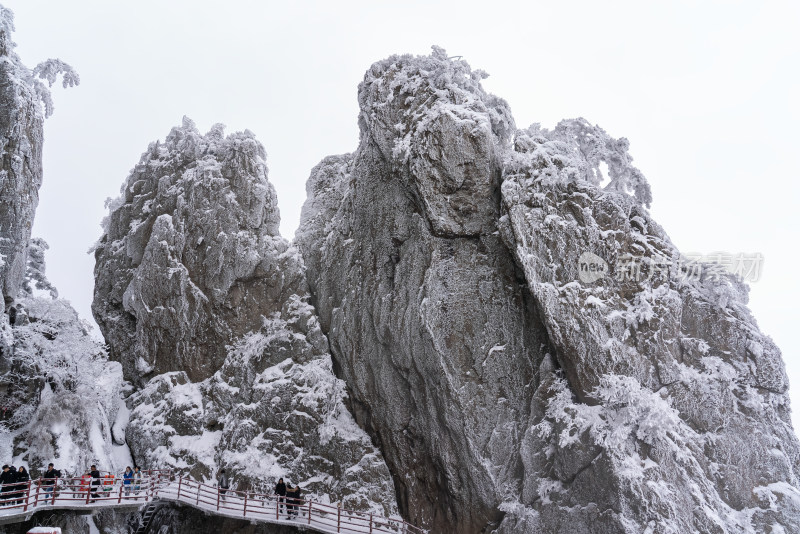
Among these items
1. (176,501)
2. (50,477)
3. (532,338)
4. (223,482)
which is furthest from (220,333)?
(532,338)

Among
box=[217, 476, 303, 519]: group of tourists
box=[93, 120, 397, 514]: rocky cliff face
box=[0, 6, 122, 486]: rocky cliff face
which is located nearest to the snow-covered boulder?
box=[0, 6, 122, 486]: rocky cliff face

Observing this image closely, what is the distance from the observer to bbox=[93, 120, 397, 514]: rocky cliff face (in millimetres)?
25625

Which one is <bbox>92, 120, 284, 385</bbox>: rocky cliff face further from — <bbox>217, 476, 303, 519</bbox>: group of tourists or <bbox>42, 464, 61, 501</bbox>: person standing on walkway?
<bbox>42, 464, 61, 501</bbox>: person standing on walkway

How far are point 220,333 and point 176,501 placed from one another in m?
8.37

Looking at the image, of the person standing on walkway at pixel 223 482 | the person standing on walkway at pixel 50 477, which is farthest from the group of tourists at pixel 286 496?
the person standing on walkway at pixel 50 477

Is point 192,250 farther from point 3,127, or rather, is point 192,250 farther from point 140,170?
point 3,127

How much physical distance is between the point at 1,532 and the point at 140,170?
19.8 metres

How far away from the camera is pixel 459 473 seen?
2275 centimetres

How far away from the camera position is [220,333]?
95.6 feet

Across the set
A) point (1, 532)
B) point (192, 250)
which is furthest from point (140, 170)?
point (1, 532)

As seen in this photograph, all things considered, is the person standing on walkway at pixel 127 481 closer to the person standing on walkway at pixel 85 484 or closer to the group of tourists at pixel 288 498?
the person standing on walkway at pixel 85 484

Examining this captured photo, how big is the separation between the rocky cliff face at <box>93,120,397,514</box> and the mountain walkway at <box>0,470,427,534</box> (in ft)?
3.95

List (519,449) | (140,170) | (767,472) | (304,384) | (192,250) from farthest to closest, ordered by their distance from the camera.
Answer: (140,170) → (192,250) → (304,384) → (519,449) → (767,472)

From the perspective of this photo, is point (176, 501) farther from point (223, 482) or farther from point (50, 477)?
point (50, 477)
